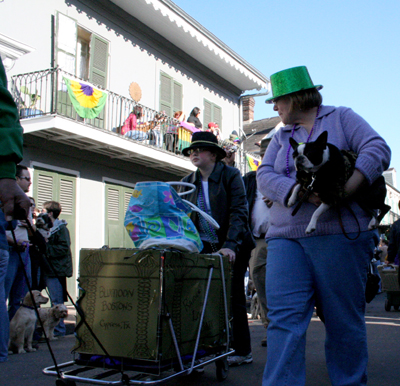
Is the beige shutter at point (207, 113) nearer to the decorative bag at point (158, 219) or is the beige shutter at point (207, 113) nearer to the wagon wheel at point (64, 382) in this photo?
the decorative bag at point (158, 219)

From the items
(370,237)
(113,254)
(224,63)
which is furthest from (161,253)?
(224,63)

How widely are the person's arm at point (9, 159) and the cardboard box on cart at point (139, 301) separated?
103 cm

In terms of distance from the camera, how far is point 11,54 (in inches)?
406

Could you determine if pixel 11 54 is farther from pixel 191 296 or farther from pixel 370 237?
pixel 370 237

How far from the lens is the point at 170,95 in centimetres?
1631

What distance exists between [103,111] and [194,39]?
4651 mm

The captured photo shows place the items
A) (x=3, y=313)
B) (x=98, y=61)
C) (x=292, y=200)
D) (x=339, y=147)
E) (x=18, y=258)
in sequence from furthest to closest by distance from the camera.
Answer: (x=98, y=61) < (x=18, y=258) < (x=3, y=313) < (x=339, y=147) < (x=292, y=200)

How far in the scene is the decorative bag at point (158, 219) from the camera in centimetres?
314

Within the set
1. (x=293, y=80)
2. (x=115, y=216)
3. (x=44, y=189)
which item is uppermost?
(x=44, y=189)

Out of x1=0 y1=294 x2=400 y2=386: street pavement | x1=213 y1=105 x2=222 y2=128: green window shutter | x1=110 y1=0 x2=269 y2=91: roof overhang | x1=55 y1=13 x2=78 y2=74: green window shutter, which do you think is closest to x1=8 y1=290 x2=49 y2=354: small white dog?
x1=0 y1=294 x2=400 y2=386: street pavement

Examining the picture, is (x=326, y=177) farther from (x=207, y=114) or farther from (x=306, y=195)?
(x=207, y=114)

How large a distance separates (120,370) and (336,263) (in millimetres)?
1433

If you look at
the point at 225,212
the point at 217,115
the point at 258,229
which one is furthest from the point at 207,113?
the point at 225,212

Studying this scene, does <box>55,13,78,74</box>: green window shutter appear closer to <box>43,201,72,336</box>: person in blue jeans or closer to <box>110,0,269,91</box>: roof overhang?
<box>110,0,269,91</box>: roof overhang
